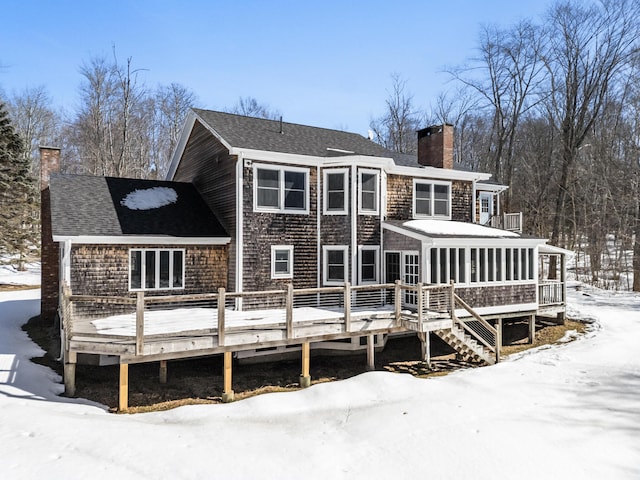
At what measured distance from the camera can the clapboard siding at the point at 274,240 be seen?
14.0m

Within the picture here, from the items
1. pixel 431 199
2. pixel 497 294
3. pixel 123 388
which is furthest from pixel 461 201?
pixel 123 388

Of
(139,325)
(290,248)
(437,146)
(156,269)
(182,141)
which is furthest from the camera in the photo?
(182,141)

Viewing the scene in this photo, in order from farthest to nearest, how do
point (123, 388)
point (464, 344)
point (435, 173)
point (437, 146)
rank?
point (437, 146), point (435, 173), point (464, 344), point (123, 388)

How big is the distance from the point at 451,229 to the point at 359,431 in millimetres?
9221

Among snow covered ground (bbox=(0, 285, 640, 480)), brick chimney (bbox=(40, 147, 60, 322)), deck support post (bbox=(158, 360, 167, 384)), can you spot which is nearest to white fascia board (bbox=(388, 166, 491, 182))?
snow covered ground (bbox=(0, 285, 640, 480))

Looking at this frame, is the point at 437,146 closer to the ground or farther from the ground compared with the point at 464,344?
farther from the ground

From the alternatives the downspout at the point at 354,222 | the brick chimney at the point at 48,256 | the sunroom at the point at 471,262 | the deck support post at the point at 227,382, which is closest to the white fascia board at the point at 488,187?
the sunroom at the point at 471,262

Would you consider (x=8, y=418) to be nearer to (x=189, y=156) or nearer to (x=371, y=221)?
(x=371, y=221)

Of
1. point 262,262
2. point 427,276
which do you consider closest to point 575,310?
point 427,276

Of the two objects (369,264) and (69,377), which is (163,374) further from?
(369,264)

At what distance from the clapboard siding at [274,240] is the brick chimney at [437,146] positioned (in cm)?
662

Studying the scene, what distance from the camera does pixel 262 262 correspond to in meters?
14.2

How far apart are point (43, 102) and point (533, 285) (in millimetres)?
45719

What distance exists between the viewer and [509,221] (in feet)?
68.5
